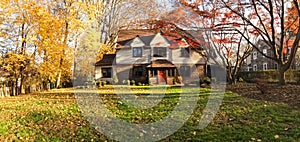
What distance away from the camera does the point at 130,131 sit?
4.78 m

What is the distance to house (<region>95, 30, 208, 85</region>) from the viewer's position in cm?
2205

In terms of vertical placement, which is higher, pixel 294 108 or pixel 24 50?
pixel 24 50

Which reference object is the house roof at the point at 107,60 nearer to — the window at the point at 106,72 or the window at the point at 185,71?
the window at the point at 106,72

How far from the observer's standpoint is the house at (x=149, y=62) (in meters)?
22.0

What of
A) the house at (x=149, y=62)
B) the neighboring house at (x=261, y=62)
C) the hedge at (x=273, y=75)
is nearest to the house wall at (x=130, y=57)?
the house at (x=149, y=62)

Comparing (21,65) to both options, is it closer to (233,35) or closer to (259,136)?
(259,136)

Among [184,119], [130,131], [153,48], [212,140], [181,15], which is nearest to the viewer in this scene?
[212,140]

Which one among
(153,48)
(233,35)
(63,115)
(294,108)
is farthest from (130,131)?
(153,48)

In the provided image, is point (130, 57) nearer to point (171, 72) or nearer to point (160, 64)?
point (160, 64)

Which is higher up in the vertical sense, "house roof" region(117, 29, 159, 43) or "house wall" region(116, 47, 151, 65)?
"house roof" region(117, 29, 159, 43)

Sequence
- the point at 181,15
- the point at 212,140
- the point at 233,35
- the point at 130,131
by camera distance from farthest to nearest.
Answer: the point at 233,35 < the point at 181,15 < the point at 130,131 < the point at 212,140

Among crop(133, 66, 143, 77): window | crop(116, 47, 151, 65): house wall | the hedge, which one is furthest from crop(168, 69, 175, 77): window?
the hedge

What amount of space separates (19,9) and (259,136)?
35.0 ft

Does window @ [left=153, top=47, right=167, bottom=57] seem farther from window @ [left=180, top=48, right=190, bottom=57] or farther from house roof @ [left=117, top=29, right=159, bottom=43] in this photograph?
house roof @ [left=117, top=29, right=159, bottom=43]
